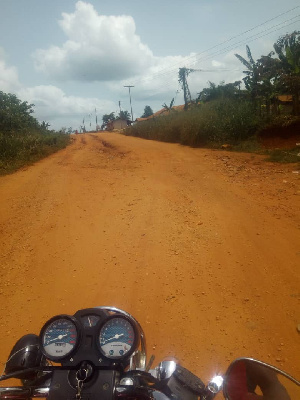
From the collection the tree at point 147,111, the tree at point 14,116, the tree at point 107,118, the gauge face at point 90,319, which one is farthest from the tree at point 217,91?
the tree at point 107,118

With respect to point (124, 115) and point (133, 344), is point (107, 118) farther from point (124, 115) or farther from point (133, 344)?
point (133, 344)

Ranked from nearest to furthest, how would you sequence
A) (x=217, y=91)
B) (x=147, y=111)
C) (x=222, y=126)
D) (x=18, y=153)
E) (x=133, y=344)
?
1. (x=133, y=344)
2. (x=18, y=153)
3. (x=222, y=126)
4. (x=217, y=91)
5. (x=147, y=111)

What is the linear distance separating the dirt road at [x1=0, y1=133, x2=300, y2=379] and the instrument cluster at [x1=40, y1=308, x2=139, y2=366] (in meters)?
1.19

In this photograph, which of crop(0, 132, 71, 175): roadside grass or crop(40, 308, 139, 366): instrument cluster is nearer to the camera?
crop(40, 308, 139, 366): instrument cluster

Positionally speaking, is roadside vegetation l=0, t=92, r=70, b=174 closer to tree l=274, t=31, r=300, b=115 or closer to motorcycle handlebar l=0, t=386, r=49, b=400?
motorcycle handlebar l=0, t=386, r=49, b=400

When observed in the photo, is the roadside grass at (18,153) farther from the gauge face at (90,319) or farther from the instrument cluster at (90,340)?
the instrument cluster at (90,340)

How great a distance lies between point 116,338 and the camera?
1474 millimetres

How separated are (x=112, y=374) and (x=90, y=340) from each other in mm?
234

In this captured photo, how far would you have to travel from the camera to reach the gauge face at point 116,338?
1.40 meters

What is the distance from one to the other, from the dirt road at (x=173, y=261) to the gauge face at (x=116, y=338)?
1168mm

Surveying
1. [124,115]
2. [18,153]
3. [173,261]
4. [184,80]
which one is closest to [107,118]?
[124,115]

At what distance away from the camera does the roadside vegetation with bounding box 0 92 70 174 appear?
459 inches

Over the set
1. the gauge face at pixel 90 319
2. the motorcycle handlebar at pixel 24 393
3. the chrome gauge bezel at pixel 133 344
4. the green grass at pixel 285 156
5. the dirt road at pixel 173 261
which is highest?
the green grass at pixel 285 156

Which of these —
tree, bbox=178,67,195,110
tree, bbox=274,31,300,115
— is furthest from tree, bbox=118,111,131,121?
tree, bbox=274,31,300,115
